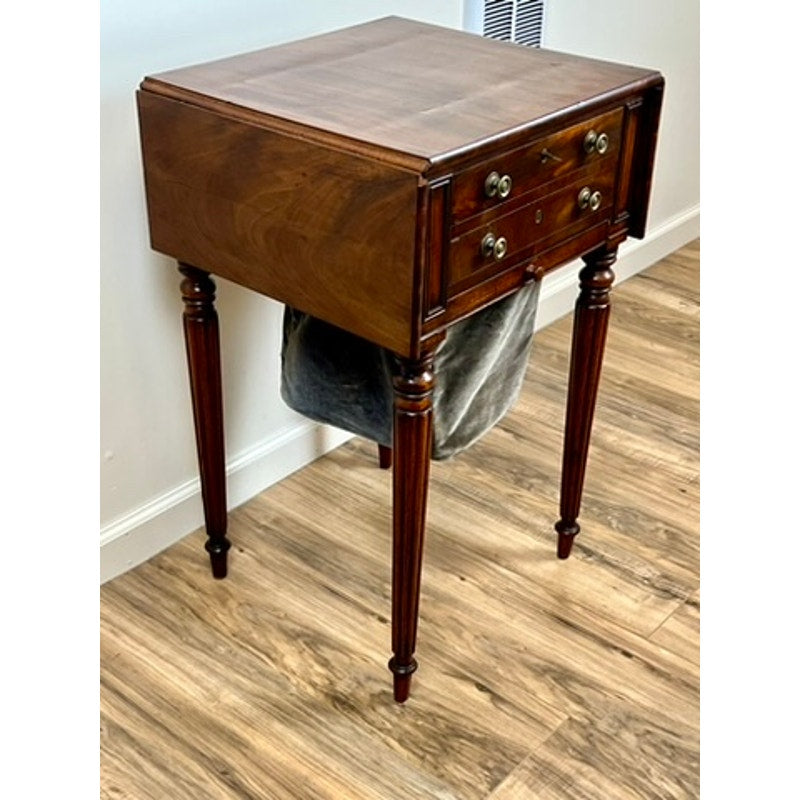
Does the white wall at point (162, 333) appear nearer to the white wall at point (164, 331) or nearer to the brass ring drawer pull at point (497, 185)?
the white wall at point (164, 331)

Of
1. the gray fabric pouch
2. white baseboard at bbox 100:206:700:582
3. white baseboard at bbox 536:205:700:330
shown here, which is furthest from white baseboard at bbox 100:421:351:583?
white baseboard at bbox 536:205:700:330

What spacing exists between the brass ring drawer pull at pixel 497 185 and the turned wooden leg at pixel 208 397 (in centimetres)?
45

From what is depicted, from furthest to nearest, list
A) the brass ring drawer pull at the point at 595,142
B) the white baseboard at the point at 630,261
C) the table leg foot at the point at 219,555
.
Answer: the white baseboard at the point at 630,261, the table leg foot at the point at 219,555, the brass ring drawer pull at the point at 595,142

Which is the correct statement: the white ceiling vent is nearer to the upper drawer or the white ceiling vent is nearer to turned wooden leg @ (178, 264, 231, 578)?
the upper drawer

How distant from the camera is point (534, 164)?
1.26m

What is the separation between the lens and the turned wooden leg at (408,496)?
4.17 feet

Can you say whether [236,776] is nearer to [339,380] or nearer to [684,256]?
[339,380]

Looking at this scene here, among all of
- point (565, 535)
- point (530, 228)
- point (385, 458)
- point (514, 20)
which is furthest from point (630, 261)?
point (530, 228)

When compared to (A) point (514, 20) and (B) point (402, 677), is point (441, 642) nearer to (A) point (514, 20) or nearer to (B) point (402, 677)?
(B) point (402, 677)

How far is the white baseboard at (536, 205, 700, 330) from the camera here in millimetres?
2479

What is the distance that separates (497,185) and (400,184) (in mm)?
131

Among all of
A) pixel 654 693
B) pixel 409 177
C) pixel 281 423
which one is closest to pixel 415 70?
pixel 409 177

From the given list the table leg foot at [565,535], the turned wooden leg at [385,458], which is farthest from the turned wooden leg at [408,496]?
the turned wooden leg at [385,458]
